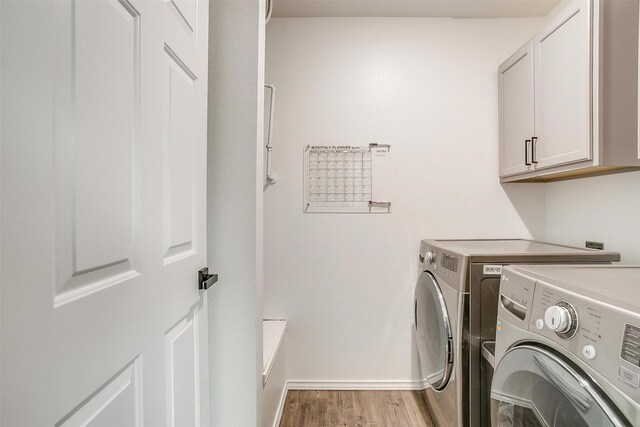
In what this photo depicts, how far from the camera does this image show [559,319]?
80 centimetres

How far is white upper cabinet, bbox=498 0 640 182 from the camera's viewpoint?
1382 millimetres

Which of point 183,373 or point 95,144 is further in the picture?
point 183,373

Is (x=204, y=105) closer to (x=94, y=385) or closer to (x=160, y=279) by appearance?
(x=160, y=279)

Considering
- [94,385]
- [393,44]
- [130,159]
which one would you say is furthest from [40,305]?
[393,44]

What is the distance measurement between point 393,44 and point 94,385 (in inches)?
92.3

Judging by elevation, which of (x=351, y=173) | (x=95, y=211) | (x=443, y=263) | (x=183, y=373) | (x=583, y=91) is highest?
(x=583, y=91)

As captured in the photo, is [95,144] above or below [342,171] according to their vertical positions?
below

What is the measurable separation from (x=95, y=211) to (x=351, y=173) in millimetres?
1787

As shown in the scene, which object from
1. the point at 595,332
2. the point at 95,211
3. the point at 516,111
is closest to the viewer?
the point at 95,211

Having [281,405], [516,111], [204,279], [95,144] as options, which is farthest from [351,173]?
[95,144]

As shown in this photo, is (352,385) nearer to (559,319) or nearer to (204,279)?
(204,279)

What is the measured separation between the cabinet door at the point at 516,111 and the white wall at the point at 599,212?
13.8 inches

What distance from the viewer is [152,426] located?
80 cm

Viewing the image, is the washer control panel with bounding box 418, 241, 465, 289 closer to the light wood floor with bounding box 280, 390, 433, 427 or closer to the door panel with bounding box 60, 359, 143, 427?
the light wood floor with bounding box 280, 390, 433, 427
